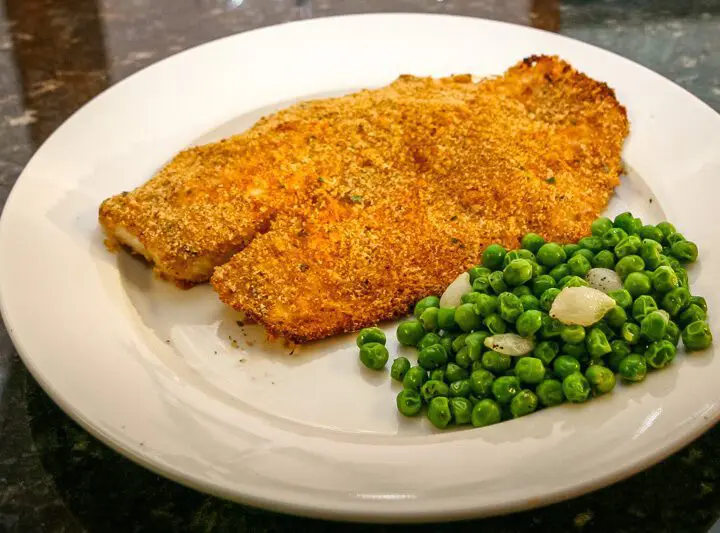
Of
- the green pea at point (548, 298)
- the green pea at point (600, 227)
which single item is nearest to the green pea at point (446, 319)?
the green pea at point (548, 298)

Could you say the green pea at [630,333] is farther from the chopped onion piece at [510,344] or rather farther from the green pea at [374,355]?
the green pea at [374,355]

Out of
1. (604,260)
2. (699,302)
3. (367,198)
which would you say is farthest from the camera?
(367,198)

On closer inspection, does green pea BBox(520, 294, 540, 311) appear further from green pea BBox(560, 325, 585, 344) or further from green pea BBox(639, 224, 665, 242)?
green pea BBox(639, 224, 665, 242)

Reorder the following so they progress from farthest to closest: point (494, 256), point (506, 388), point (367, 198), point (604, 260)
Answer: point (367, 198), point (494, 256), point (604, 260), point (506, 388)

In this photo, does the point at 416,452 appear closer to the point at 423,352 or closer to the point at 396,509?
the point at 396,509

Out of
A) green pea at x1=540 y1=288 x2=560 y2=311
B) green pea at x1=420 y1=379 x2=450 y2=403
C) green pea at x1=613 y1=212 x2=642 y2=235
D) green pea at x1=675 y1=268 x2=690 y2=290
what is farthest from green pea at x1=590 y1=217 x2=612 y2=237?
green pea at x1=420 y1=379 x2=450 y2=403

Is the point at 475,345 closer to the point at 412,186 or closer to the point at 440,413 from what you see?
the point at 440,413

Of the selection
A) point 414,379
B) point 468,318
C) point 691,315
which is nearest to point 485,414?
point 414,379
